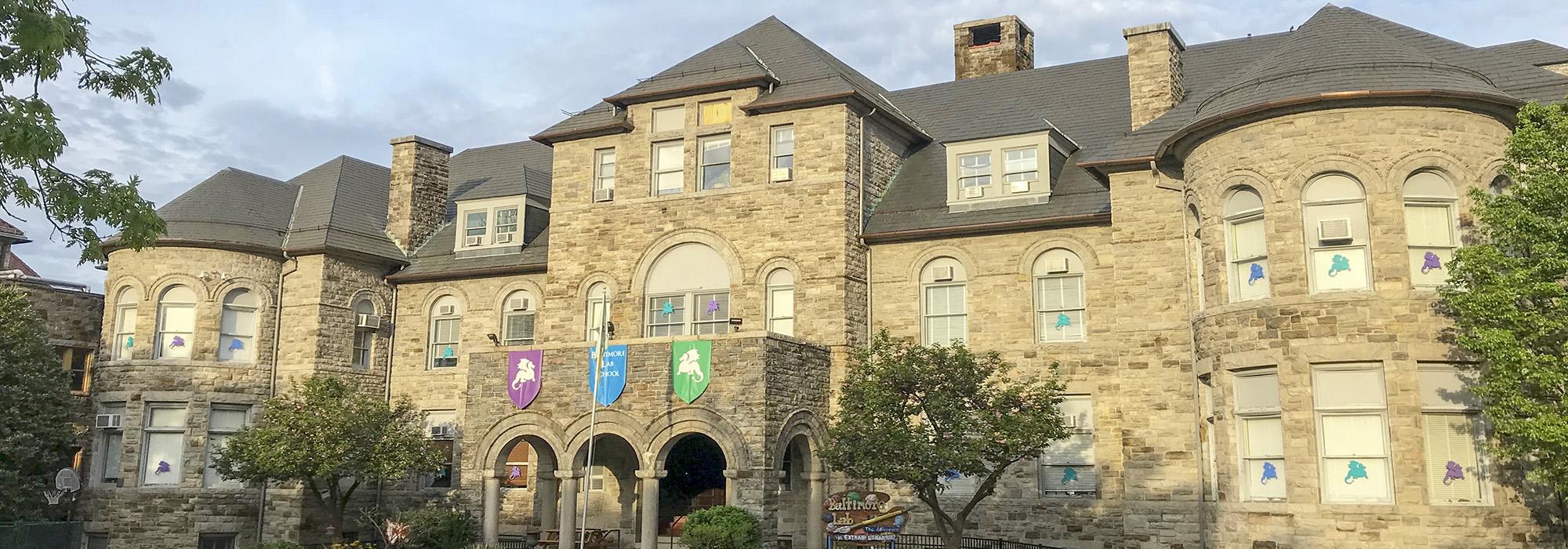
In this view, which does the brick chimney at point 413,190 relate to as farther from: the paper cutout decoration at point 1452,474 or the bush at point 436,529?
the paper cutout decoration at point 1452,474

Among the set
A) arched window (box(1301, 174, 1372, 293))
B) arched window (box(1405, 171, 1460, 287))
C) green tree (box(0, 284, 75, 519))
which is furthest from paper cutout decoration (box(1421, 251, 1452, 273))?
green tree (box(0, 284, 75, 519))

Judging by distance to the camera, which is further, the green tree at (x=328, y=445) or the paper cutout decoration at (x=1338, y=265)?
the green tree at (x=328, y=445)

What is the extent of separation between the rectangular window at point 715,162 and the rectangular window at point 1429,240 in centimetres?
1445

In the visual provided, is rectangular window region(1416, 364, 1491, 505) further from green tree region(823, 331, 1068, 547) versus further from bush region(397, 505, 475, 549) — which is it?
bush region(397, 505, 475, 549)

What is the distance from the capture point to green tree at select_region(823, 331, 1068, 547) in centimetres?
2227

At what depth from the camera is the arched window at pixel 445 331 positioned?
1292 inches

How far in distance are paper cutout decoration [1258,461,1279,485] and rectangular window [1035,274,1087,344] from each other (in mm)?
6472

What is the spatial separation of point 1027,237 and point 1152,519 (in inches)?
256

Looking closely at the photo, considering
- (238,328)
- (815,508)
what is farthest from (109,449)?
(815,508)

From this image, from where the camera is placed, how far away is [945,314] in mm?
27125

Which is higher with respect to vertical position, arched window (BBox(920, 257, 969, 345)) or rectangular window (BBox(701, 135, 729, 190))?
rectangular window (BBox(701, 135, 729, 190))

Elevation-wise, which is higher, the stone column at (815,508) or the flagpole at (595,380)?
the flagpole at (595,380)

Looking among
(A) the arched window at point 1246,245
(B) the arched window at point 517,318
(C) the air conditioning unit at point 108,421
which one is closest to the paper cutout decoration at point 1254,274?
(A) the arched window at point 1246,245

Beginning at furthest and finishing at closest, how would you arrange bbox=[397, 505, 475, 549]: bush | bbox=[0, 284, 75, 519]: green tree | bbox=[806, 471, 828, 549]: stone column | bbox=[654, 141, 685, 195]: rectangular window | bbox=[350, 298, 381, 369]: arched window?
bbox=[350, 298, 381, 369]: arched window, bbox=[654, 141, 685, 195]: rectangular window, bbox=[0, 284, 75, 519]: green tree, bbox=[397, 505, 475, 549]: bush, bbox=[806, 471, 828, 549]: stone column
